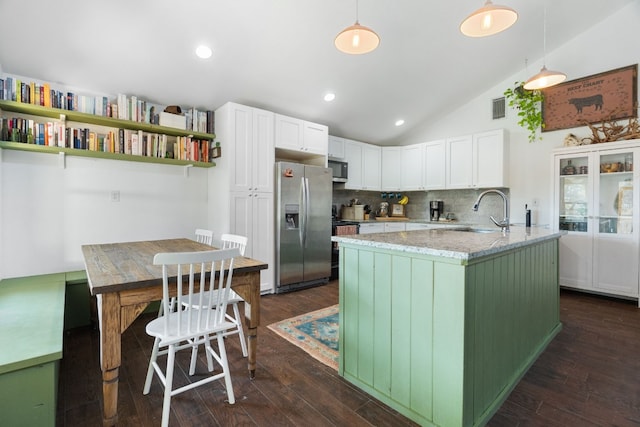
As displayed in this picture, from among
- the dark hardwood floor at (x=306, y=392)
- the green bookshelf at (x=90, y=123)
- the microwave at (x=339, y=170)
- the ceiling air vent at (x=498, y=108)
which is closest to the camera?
the dark hardwood floor at (x=306, y=392)

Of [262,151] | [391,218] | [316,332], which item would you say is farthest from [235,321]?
[391,218]

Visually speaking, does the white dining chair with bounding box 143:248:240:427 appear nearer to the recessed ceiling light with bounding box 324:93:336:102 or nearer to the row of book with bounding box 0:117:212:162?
the row of book with bounding box 0:117:212:162

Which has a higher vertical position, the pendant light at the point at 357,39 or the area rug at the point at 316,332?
the pendant light at the point at 357,39

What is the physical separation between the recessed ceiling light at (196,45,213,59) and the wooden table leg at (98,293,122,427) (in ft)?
8.23

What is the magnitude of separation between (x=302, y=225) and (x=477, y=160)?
2976 mm

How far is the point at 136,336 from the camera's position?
8.46ft

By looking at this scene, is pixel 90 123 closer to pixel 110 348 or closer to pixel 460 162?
pixel 110 348

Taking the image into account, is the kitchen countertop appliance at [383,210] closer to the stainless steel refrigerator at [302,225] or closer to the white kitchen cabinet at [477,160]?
the white kitchen cabinet at [477,160]

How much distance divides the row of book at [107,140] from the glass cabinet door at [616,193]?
4.92 metres

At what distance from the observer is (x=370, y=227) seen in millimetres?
5098

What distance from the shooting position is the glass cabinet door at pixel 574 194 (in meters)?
3.83

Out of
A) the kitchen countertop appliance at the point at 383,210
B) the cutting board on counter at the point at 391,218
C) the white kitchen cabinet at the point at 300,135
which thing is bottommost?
the cutting board on counter at the point at 391,218

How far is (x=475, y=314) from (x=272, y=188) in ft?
9.49

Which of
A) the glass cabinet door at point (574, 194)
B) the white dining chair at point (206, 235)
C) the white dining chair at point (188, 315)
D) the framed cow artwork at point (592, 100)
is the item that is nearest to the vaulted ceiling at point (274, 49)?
the framed cow artwork at point (592, 100)
